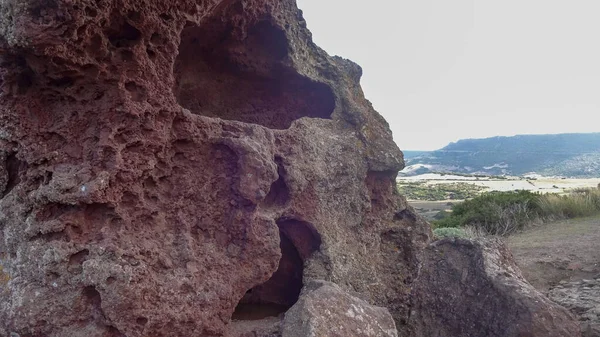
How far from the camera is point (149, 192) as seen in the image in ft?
12.0

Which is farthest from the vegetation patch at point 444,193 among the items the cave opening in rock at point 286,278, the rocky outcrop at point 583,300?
the cave opening in rock at point 286,278

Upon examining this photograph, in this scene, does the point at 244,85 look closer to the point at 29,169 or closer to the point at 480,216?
the point at 29,169

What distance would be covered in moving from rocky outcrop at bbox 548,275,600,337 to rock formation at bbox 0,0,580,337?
1.66 m

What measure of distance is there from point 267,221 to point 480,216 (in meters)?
16.4

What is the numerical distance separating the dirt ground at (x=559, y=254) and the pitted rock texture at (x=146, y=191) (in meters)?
4.45

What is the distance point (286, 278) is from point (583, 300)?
3498 mm

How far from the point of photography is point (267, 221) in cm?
406

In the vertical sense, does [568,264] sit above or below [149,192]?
below

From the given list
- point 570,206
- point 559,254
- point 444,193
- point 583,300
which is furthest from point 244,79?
point 444,193

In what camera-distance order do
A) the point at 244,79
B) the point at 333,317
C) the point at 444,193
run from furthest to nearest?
the point at 444,193
the point at 244,79
the point at 333,317

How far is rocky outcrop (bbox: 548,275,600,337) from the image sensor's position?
441cm

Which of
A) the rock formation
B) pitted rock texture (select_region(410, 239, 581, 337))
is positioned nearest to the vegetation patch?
the rock formation

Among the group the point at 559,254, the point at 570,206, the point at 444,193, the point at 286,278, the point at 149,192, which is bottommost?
the point at 444,193

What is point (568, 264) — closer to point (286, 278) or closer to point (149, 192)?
point (286, 278)
